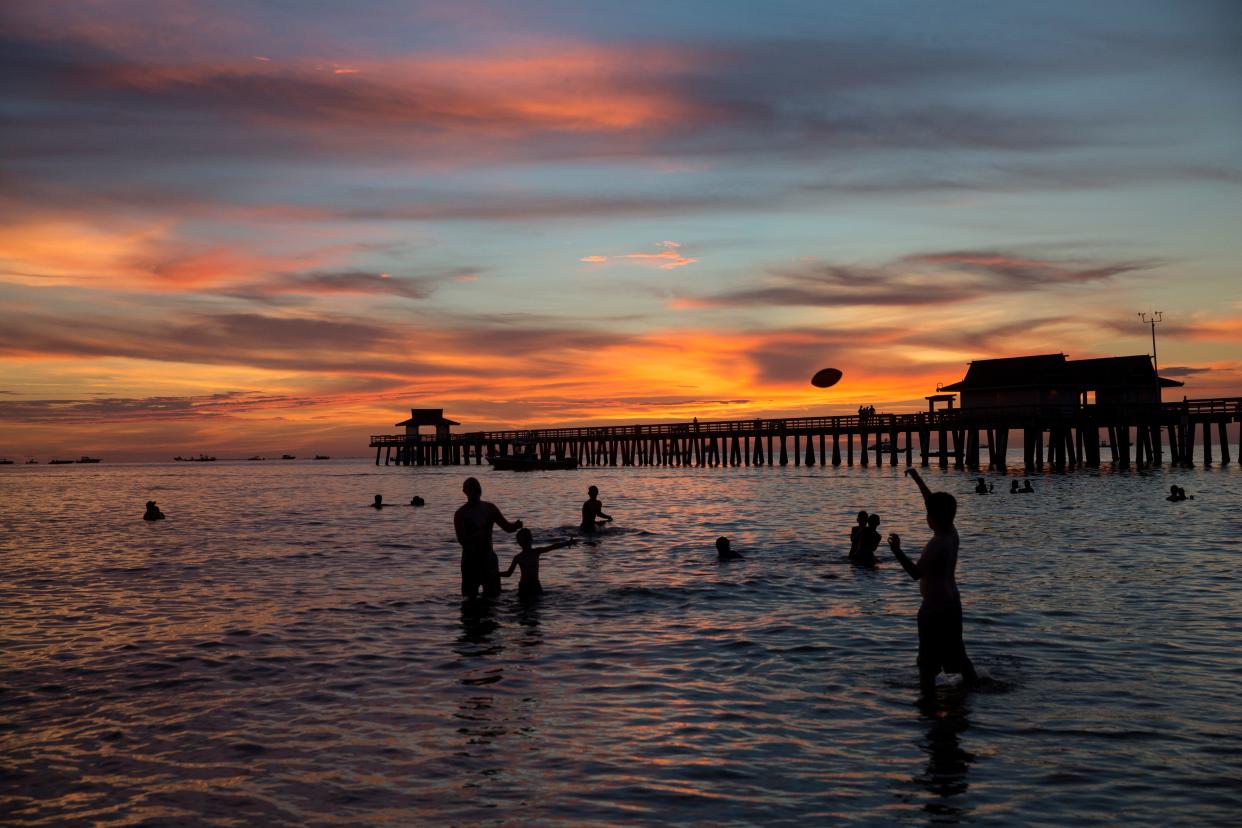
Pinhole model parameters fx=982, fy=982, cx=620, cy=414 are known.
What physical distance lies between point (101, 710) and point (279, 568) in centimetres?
1256

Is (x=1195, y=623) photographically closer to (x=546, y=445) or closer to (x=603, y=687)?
(x=603, y=687)

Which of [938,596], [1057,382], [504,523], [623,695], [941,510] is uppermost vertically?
[1057,382]

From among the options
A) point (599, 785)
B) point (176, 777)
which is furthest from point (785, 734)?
point (176, 777)

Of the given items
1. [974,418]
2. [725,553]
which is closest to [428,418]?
[974,418]

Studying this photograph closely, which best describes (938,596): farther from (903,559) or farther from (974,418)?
(974,418)

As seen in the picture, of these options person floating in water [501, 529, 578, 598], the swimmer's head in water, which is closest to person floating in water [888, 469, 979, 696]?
the swimmer's head in water

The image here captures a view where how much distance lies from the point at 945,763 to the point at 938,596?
1692mm

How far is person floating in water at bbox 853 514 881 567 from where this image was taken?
779 inches

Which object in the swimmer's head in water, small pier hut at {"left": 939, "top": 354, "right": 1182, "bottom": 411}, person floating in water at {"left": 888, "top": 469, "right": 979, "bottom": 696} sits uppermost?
small pier hut at {"left": 939, "top": 354, "right": 1182, "bottom": 411}

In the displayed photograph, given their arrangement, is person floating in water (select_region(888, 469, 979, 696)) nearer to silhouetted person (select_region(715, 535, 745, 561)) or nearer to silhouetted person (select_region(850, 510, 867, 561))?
silhouetted person (select_region(850, 510, 867, 561))

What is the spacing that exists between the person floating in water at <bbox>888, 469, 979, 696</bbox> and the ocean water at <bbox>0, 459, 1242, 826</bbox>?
0.44 meters

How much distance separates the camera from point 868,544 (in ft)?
65.0

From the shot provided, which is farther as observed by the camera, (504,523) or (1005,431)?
(1005,431)

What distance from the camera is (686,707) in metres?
9.55
